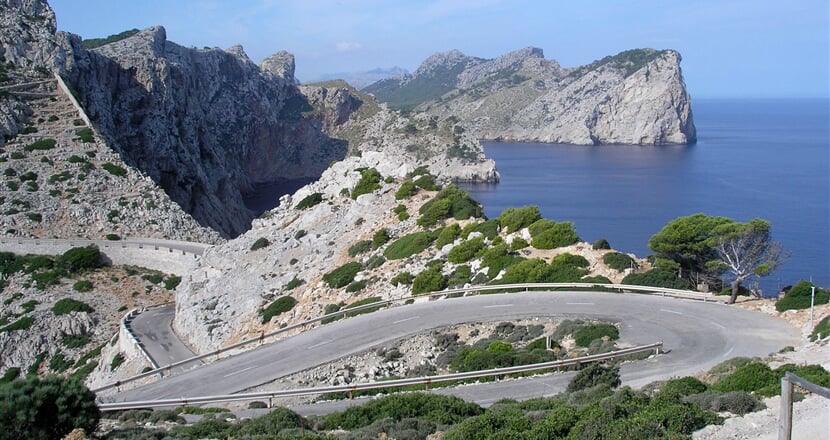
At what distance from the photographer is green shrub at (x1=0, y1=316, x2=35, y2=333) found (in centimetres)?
3772

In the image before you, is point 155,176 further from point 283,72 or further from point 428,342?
point 283,72

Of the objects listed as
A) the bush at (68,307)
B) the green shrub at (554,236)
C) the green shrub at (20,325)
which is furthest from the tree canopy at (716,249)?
the green shrub at (20,325)

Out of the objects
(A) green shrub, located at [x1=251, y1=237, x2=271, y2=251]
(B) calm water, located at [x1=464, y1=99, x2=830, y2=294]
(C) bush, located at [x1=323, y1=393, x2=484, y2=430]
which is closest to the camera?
(C) bush, located at [x1=323, y1=393, x2=484, y2=430]

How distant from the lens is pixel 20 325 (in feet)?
125

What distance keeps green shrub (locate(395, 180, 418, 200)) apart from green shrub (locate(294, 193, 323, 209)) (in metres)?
7.09

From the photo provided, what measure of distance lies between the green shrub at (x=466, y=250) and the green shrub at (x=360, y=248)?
5392mm

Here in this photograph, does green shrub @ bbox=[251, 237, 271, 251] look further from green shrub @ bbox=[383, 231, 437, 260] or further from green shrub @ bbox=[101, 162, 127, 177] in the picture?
green shrub @ bbox=[101, 162, 127, 177]

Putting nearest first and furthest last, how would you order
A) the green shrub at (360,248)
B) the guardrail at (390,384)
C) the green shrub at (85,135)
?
the guardrail at (390,384) < the green shrub at (360,248) < the green shrub at (85,135)

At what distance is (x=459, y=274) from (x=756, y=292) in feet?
37.6

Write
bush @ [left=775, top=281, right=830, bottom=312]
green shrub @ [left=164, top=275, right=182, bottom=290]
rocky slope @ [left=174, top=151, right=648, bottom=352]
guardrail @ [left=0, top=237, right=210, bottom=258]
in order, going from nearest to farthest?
→ bush @ [left=775, top=281, right=830, bottom=312], rocky slope @ [left=174, top=151, right=648, bottom=352], green shrub @ [left=164, top=275, right=182, bottom=290], guardrail @ [left=0, top=237, right=210, bottom=258]

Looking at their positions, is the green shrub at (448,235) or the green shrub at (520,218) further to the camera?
the green shrub at (448,235)

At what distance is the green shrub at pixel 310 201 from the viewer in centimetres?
4506

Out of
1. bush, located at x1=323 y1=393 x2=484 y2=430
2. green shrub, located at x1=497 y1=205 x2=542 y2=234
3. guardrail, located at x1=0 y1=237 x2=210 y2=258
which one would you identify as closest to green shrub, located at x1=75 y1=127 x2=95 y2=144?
guardrail, located at x1=0 y1=237 x2=210 y2=258

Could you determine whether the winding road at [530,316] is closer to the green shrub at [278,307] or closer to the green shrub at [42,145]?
the green shrub at [278,307]
